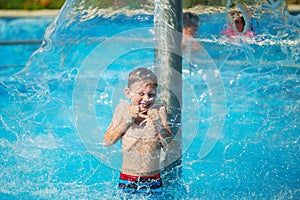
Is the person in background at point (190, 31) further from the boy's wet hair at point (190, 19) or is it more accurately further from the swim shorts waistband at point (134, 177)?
the swim shorts waistband at point (134, 177)

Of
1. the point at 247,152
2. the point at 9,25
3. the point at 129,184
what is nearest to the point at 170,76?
the point at 129,184

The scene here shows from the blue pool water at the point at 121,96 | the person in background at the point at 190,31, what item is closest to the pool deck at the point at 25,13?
the blue pool water at the point at 121,96

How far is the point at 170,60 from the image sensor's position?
3184 millimetres

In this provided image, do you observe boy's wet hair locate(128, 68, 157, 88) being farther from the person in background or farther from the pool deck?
the pool deck

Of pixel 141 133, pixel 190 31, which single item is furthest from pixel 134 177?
pixel 190 31

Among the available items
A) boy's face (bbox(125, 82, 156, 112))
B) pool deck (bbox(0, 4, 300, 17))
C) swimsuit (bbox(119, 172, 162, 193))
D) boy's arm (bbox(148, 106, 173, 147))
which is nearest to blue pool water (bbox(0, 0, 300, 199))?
swimsuit (bbox(119, 172, 162, 193))

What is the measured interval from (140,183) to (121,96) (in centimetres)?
92

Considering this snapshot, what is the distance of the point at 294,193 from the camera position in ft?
11.0

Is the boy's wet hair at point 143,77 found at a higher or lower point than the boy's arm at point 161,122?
higher

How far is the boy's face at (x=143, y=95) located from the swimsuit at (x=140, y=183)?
16.8 inches

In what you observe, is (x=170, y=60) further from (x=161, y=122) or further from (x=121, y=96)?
(x=121, y=96)

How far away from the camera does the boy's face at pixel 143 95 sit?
10.0 ft

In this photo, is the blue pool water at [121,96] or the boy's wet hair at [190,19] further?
the boy's wet hair at [190,19]

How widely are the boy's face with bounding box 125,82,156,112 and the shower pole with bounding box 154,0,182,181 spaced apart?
13cm
